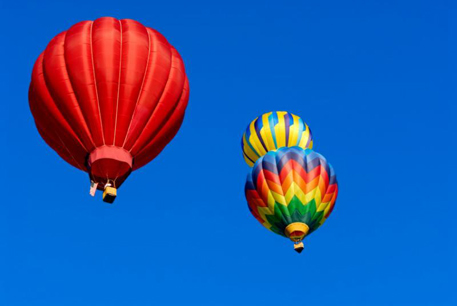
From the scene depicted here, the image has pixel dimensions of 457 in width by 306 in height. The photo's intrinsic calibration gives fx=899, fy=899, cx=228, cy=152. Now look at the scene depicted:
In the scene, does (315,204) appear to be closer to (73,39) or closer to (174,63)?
(174,63)

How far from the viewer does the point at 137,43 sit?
21.8 meters

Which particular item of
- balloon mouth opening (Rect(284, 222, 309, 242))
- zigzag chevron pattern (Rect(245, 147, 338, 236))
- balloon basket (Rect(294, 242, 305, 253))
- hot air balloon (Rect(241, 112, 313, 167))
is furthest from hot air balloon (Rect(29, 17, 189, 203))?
hot air balloon (Rect(241, 112, 313, 167))

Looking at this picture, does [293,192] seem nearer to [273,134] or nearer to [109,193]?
[273,134]

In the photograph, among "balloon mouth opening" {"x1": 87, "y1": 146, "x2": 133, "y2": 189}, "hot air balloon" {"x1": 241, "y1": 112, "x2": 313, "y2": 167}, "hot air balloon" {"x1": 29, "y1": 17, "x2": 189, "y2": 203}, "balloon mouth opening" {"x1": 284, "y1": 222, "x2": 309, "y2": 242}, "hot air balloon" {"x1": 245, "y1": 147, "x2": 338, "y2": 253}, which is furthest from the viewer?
"hot air balloon" {"x1": 241, "y1": 112, "x2": 313, "y2": 167}

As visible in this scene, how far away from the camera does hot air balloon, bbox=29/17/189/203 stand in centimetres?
2081

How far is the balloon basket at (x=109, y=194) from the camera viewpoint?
2069 centimetres

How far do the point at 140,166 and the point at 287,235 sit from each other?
4.64m

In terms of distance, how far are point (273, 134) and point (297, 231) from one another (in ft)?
16.3

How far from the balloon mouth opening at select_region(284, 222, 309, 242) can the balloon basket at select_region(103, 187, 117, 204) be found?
17.9ft

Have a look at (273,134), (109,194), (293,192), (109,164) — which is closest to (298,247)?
(293,192)

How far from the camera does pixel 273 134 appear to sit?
28.1 meters

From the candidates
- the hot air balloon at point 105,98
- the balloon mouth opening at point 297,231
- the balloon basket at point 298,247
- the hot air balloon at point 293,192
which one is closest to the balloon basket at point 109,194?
the hot air balloon at point 105,98

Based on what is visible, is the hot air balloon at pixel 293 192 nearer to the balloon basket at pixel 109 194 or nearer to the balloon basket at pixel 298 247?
the balloon basket at pixel 298 247

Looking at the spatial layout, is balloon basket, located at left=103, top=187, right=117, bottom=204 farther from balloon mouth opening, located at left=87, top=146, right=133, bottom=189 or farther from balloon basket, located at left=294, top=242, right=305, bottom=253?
balloon basket, located at left=294, top=242, right=305, bottom=253
